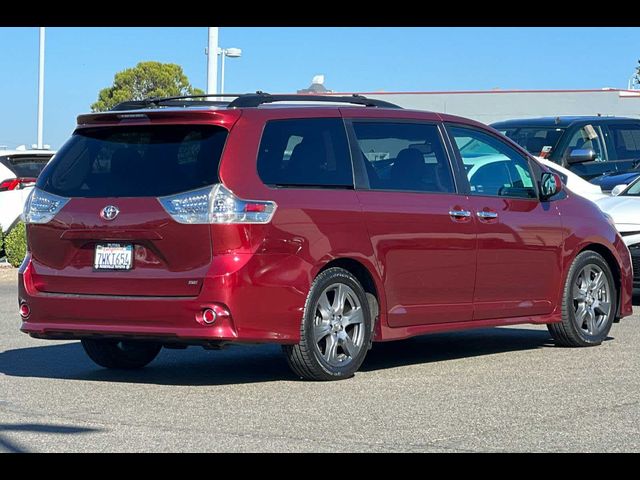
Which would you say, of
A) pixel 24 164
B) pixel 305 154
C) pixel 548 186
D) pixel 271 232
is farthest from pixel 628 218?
pixel 24 164

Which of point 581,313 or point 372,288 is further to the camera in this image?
point 581,313

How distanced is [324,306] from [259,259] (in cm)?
66

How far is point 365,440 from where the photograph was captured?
22.8ft

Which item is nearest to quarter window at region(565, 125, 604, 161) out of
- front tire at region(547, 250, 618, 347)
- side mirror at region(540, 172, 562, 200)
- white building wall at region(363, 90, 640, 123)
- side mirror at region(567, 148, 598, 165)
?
side mirror at region(567, 148, 598, 165)

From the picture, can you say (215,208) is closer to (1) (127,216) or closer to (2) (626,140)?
(1) (127,216)

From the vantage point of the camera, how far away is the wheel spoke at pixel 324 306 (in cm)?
896

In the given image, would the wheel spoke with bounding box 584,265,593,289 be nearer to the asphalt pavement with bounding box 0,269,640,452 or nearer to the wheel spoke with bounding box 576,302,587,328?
the wheel spoke with bounding box 576,302,587,328

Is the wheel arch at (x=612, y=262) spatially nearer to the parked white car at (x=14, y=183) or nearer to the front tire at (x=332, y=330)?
the front tire at (x=332, y=330)

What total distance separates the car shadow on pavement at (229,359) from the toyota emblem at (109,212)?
1.18 metres

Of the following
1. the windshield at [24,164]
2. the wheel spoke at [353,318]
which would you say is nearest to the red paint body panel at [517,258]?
the wheel spoke at [353,318]

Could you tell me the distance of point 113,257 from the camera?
881 centimetres

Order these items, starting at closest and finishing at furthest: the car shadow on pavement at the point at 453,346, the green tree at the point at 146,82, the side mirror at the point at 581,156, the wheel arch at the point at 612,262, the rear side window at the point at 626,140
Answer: the car shadow on pavement at the point at 453,346, the wheel arch at the point at 612,262, the side mirror at the point at 581,156, the rear side window at the point at 626,140, the green tree at the point at 146,82

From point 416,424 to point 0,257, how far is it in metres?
14.6

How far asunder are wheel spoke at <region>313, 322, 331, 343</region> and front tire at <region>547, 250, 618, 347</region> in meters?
2.53
